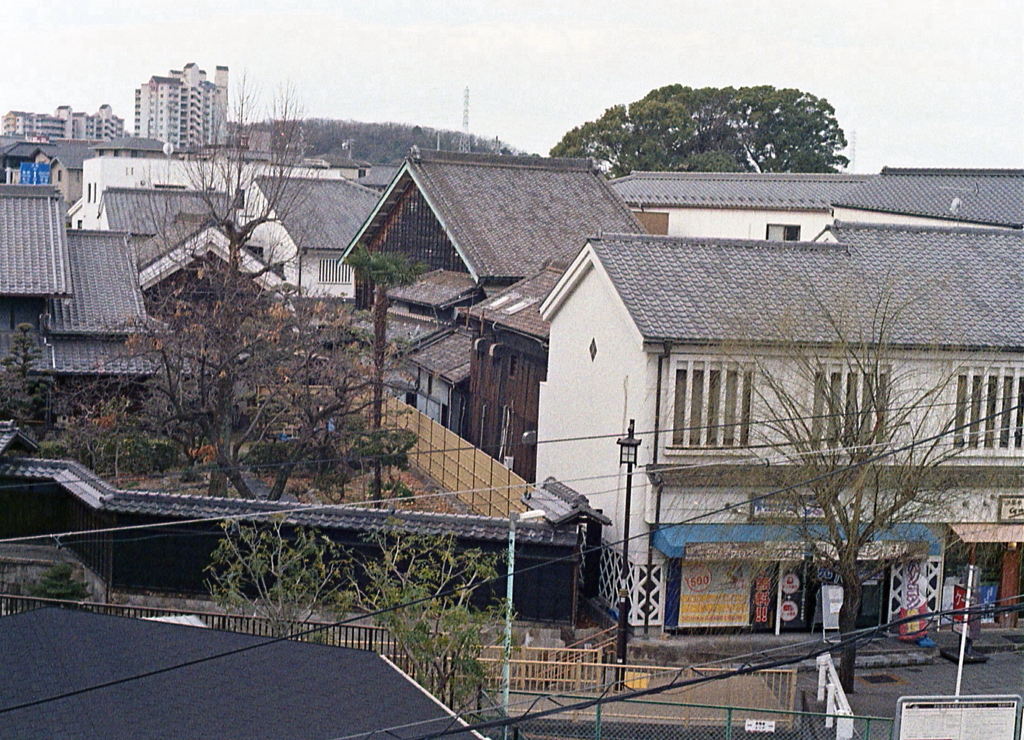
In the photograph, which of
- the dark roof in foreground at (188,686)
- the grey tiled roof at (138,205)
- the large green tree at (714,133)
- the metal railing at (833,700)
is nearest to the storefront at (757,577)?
the metal railing at (833,700)

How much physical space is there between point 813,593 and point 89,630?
40.8 ft

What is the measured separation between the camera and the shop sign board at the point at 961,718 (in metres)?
11.7

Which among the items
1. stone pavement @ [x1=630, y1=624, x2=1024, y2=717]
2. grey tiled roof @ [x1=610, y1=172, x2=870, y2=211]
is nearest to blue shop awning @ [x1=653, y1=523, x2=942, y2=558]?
stone pavement @ [x1=630, y1=624, x2=1024, y2=717]

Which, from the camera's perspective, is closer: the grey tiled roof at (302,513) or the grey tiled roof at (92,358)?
the grey tiled roof at (302,513)

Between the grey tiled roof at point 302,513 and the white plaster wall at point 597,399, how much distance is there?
1.84 meters

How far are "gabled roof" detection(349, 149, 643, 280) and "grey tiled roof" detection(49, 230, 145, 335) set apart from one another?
979 cm

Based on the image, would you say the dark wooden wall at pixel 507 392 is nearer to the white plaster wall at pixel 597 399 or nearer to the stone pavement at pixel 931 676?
the white plaster wall at pixel 597 399

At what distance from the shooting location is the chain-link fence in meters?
15.0

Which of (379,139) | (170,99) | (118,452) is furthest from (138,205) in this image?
(170,99)

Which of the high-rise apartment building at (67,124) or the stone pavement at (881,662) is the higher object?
the high-rise apartment building at (67,124)

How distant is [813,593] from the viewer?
65.4 feet

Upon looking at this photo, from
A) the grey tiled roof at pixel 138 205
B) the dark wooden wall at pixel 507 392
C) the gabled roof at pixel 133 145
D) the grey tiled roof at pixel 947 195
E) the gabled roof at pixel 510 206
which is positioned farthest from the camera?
the gabled roof at pixel 133 145

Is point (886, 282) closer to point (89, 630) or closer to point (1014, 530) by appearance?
point (1014, 530)

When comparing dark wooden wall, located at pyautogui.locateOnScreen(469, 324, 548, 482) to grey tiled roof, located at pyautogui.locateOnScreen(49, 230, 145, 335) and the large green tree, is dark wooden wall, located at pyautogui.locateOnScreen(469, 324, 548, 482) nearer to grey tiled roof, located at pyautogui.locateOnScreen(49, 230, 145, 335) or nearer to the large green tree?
grey tiled roof, located at pyautogui.locateOnScreen(49, 230, 145, 335)
